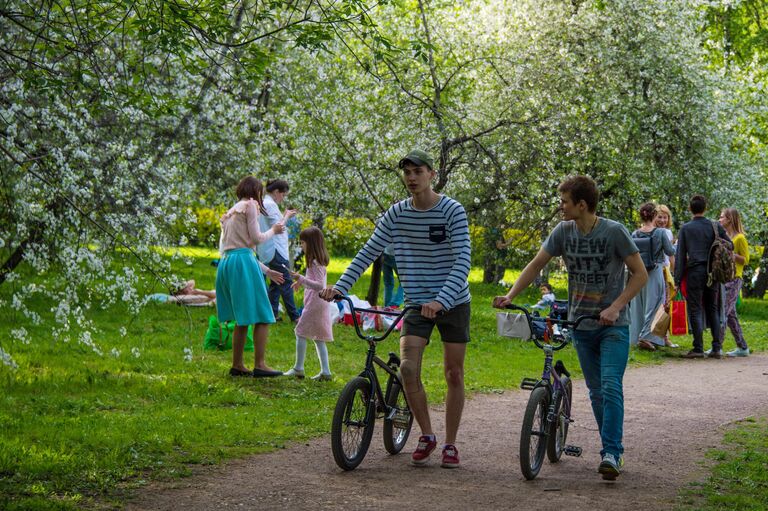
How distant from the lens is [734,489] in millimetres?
6699

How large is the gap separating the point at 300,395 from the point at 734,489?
175 inches

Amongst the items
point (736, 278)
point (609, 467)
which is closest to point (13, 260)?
point (609, 467)

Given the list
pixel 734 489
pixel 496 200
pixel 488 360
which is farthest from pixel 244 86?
pixel 734 489

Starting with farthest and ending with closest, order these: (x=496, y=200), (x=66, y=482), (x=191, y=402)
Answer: (x=496, y=200) → (x=191, y=402) → (x=66, y=482)

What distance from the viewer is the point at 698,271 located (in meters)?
14.9

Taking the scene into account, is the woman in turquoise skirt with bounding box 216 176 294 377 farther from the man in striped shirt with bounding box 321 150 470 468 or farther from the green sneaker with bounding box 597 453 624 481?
the green sneaker with bounding box 597 453 624 481

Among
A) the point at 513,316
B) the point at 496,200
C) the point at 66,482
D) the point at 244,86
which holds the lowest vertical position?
the point at 66,482

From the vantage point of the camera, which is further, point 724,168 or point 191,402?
point 724,168

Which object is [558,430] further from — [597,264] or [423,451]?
[597,264]

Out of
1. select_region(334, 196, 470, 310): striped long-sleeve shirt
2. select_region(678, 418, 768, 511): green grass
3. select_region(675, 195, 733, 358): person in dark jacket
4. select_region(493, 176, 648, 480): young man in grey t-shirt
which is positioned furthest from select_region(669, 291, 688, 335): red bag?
select_region(334, 196, 470, 310): striped long-sleeve shirt

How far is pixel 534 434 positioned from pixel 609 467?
1.69 ft

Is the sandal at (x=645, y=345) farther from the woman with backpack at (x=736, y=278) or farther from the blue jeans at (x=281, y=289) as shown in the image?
the blue jeans at (x=281, y=289)

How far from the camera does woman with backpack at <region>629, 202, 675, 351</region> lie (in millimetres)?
14719

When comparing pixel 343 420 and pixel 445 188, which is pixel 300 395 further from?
pixel 445 188
